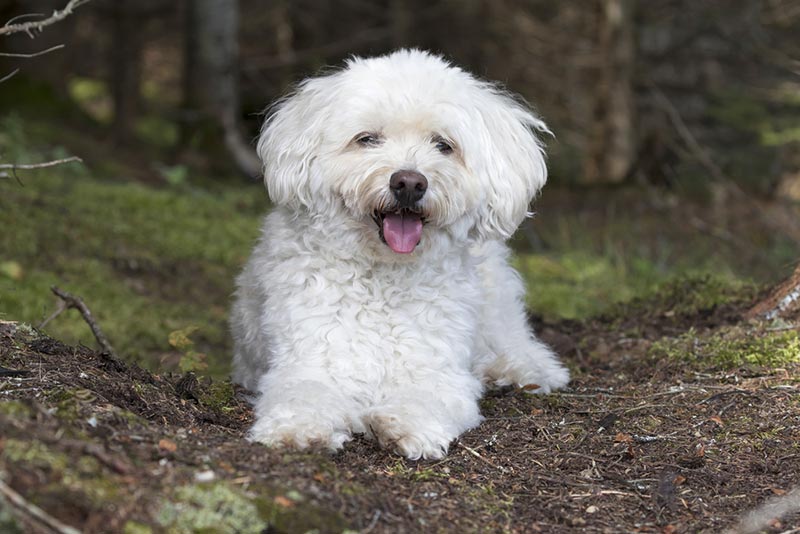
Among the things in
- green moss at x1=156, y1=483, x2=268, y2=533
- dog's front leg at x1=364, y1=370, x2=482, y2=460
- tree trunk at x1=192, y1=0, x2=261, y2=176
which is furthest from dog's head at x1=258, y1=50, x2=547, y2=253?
tree trunk at x1=192, y1=0, x2=261, y2=176

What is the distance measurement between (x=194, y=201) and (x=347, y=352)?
6.38 meters

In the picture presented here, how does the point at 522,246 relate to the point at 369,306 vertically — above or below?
below

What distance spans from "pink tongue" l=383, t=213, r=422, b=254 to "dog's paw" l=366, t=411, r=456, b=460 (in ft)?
2.41

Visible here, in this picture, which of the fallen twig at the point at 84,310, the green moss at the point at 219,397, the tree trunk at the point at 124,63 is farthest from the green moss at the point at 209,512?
the tree trunk at the point at 124,63

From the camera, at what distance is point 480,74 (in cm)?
1376

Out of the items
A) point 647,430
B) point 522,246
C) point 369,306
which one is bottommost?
point 522,246

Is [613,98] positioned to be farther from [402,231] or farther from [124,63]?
[402,231]

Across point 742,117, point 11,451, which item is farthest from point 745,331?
point 742,117

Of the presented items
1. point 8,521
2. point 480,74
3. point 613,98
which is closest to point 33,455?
point 8,521

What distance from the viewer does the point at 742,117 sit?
1363 cm

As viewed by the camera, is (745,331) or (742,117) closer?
(745,331)

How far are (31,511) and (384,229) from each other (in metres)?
2.09

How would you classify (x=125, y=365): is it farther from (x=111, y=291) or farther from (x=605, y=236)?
(x=605, y=236)

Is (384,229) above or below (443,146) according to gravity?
below
